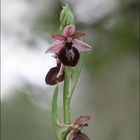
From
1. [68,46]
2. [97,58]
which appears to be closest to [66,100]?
[68,46]

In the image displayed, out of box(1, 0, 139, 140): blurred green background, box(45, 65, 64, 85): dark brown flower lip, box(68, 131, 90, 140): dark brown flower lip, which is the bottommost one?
box(68, 131, 90, 140): dark brown flower lip

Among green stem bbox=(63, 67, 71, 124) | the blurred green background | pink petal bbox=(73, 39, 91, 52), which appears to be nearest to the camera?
green stem bbox=(63, 67, 71, 124)

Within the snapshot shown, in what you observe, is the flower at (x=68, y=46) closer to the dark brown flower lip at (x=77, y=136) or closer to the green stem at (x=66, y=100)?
the green stem at (x=66, y=100)

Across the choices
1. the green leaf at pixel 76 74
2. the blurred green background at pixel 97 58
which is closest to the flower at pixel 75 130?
the green leaf at pixel 76 74

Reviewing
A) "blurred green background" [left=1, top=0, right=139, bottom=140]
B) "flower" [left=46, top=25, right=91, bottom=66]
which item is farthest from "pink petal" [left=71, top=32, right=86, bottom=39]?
"blurred green background" [left=1, top=0, right=139, bottom=140]

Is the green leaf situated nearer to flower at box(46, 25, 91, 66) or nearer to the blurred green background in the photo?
flower at box(46, 25, 91, 66)
